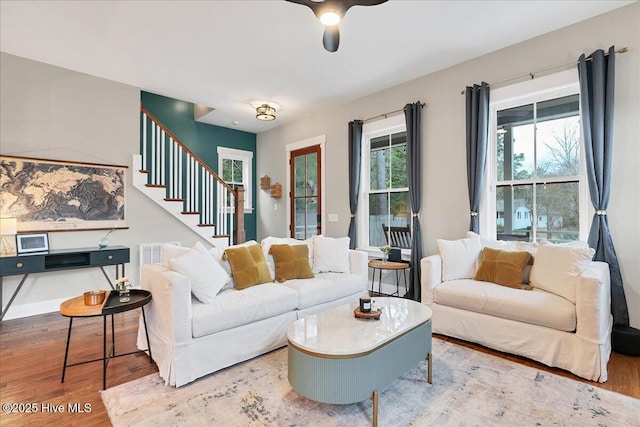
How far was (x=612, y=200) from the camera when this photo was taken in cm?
288

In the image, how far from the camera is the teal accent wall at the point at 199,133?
5.55m

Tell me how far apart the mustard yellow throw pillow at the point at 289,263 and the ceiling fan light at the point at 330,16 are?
219cm

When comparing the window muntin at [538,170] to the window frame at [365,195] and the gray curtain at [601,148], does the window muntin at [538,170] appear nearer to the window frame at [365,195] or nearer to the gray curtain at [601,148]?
the gray curtain at [601,148]

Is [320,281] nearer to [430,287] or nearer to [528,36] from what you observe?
[430,287]

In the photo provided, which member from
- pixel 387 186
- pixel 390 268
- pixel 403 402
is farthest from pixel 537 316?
pixel 387 186

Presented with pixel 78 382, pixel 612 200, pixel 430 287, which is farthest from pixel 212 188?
pixel 612 200

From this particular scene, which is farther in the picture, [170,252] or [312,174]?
[312,174]

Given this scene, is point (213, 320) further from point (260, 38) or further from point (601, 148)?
point (601, 148)

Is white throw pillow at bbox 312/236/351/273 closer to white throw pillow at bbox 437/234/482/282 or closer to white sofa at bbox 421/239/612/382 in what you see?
white sofa at bbox 421/239/612/382

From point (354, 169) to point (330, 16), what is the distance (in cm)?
289

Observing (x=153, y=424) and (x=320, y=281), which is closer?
(x=153, y=424)

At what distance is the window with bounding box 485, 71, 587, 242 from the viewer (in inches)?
126

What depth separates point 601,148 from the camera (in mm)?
2846

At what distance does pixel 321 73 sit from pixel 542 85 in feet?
8.31
